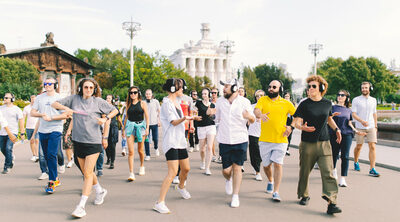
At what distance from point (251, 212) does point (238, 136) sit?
1.20 m

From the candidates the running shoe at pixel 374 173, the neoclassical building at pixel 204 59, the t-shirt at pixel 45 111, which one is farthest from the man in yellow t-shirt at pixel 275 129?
the neoclassical building at pixel 204 59

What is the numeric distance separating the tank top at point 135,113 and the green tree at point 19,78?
110 ft

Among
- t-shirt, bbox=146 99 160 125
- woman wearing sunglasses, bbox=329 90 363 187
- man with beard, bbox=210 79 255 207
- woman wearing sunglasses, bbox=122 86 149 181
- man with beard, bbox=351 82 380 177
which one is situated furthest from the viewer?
t-shirt, bbox=146 99 160 125

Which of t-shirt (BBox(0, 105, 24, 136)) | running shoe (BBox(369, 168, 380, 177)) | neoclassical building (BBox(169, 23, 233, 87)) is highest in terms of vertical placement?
neoclassical building (BBox(169, 23, 233, 87))

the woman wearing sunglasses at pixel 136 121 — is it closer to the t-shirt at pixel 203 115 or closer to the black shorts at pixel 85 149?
the t-shirt at pixel 203 115

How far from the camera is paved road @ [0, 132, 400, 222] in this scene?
14.9 feet

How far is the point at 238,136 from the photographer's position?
200 inches

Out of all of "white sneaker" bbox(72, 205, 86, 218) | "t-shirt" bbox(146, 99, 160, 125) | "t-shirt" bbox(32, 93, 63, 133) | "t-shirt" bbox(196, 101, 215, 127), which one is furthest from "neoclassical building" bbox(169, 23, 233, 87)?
"white sneaker" bbox(72, 205, 86, 218)

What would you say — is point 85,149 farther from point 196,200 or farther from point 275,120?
point 275,120

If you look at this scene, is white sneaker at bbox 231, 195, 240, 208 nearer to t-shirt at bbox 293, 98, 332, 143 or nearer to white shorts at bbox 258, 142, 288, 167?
white shorts at bbox 258, 142, 288, 167

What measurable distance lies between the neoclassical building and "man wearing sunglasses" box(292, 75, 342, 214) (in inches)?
3940

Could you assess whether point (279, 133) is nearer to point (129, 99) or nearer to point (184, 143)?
point (184, 143)

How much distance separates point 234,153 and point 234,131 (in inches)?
14.4

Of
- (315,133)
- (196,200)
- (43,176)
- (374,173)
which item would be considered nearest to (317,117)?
(315,133)
